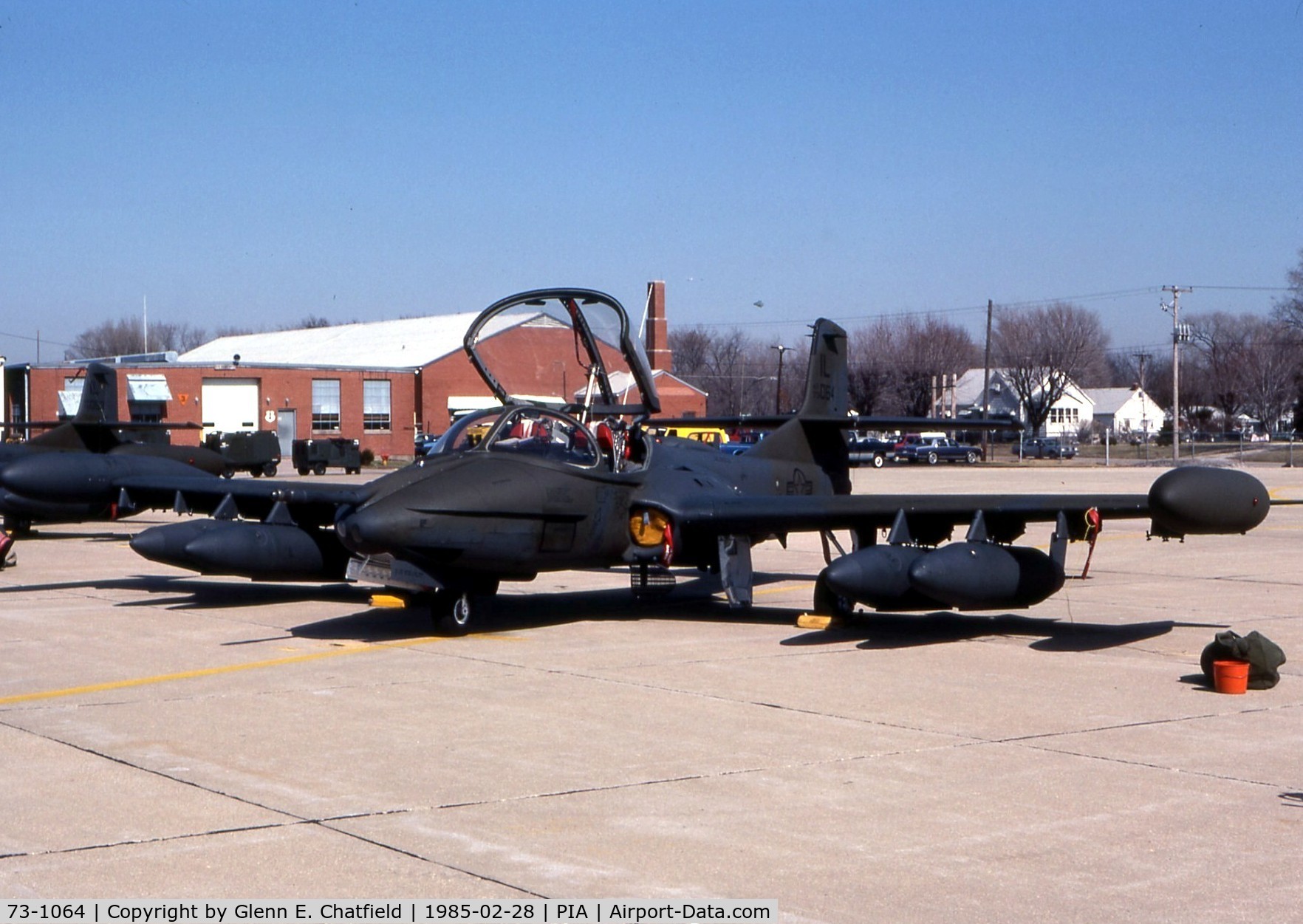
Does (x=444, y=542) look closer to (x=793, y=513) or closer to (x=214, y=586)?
(x=793, y=513)

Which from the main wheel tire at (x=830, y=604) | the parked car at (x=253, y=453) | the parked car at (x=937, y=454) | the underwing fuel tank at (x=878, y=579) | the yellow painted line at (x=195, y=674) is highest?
the parked car at (x=253, y=453)

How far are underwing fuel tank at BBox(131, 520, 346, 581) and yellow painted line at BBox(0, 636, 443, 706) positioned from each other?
104 inches

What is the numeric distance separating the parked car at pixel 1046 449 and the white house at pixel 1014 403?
2642 cm

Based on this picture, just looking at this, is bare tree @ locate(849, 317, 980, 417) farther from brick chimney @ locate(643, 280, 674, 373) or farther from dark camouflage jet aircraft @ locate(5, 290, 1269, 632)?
dark camouflage jet aircraft @ locate(5, 290, 1269, 632)

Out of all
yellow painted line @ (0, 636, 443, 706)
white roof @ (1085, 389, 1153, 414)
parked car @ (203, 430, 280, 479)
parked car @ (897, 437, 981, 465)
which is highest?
white roof @ (1085, 389, 1153, 414)

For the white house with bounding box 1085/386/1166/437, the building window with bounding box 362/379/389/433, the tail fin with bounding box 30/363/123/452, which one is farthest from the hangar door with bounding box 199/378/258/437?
the white house with bounding box 1085/386/1166/437

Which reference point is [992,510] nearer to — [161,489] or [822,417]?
[822,417]

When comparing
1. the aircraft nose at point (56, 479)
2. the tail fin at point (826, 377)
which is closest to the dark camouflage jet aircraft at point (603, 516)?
the tail fin at point (826, 377)

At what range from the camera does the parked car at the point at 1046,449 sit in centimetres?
8175

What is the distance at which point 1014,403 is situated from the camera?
11612 centimetres

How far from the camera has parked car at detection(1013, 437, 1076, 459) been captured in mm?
81750

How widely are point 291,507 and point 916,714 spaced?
350 inches

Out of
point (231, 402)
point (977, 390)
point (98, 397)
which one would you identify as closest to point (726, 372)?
point (977, 390)

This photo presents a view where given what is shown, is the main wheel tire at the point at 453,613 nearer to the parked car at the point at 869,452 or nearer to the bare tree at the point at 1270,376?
the parked car at the point at 869,452
